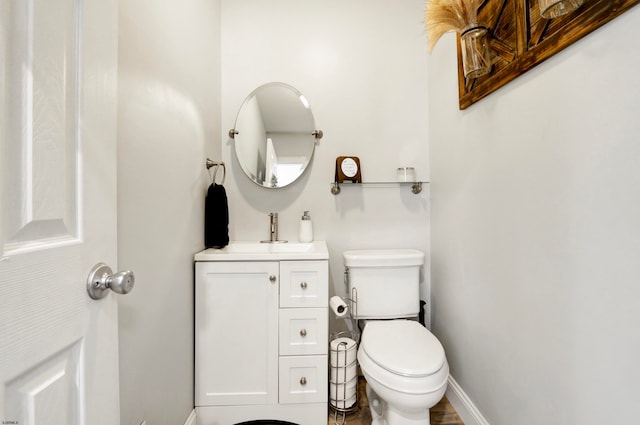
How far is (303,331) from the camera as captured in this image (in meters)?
1.38

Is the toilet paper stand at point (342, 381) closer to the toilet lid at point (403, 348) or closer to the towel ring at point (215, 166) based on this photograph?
the toilet lid at point (403, 348)

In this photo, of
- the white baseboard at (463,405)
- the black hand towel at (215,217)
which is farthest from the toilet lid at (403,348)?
the black hand towel at (215,217)

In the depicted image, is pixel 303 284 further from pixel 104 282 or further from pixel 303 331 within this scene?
pixel 104 282

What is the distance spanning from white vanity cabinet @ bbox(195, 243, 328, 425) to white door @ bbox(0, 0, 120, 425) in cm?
76

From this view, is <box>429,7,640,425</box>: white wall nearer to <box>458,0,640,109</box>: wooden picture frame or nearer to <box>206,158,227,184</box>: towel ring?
<box>458,0,640,109</box>: wooden picture frame

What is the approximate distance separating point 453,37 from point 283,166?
1.22m

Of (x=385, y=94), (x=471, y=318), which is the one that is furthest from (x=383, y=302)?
(x=385, y=94)

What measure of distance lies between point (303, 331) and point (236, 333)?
33 centimetres

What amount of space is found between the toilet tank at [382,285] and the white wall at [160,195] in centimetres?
85

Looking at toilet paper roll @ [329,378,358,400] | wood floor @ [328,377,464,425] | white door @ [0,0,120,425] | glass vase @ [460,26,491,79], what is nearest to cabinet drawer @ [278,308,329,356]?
toilet paper roll @ [329,378,358,400]

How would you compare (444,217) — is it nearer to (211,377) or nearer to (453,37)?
(453,37)

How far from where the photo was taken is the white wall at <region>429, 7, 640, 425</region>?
27.7 inches

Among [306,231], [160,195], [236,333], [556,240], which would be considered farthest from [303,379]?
[556,240]

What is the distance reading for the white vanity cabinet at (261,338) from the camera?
4.47ft
